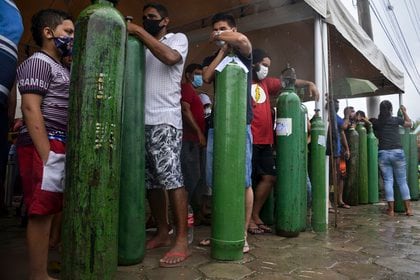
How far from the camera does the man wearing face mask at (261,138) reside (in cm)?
363

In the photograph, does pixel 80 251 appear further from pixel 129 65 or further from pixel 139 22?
pixel 139 22

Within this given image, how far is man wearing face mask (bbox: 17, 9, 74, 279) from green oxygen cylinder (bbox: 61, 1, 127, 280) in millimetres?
285

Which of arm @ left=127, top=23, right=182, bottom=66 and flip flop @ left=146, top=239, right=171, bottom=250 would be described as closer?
arm @ left=127, top=23, right=182, bottom=66

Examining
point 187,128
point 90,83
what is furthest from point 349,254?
point 90,83

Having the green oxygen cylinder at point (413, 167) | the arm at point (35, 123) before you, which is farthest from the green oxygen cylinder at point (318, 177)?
the green oxygen cylinder at point (413, 167)

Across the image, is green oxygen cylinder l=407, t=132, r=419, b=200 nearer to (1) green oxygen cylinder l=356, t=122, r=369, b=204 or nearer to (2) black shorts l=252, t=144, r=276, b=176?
(1) green oxygen cylinder l=356, t=122, r=369, b=204

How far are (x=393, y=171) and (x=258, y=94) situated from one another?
3.40 metres

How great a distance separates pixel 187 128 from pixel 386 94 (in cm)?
682

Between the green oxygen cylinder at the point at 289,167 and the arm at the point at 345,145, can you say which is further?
the arm at the point at 345,145

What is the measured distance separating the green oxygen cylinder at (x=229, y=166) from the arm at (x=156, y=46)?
0.41 metres

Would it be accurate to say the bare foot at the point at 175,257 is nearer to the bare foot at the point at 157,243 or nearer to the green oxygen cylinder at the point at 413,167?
the bare foot at the point at 157,243

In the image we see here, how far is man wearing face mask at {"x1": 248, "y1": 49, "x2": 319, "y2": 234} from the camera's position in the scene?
11.9 ft

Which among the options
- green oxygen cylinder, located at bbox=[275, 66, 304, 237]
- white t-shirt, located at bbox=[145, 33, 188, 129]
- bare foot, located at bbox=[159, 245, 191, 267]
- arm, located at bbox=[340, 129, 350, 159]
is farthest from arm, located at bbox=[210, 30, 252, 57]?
arm, located at bbox=[340, 129, 350, 159]

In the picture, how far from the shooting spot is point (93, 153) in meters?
1.64
